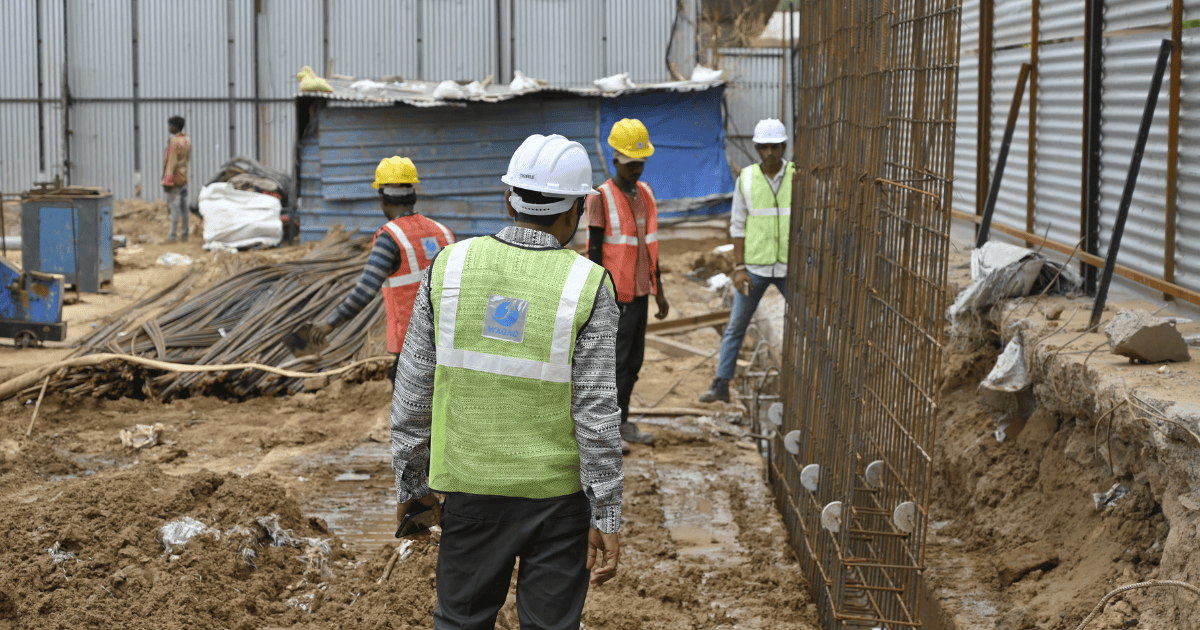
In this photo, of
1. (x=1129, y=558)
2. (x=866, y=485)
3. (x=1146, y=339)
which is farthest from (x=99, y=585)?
(x=1146, y=339)

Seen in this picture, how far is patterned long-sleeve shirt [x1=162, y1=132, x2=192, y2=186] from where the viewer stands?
58.9ft

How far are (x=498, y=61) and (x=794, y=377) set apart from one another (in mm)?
17626

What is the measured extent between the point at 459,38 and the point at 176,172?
22.1 feet

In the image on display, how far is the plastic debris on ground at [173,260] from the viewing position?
1667 cm

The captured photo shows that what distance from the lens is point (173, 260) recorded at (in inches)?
659

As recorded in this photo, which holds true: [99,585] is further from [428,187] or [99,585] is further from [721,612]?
[428,187]

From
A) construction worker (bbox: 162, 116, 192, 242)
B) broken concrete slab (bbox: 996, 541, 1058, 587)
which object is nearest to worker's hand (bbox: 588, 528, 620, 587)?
broken concrete slab (bbox: 996, 541, 1058, 587)

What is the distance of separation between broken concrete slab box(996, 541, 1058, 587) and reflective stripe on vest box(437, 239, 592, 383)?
2.69m

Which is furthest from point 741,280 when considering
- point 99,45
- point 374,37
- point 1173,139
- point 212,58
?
point 99,45

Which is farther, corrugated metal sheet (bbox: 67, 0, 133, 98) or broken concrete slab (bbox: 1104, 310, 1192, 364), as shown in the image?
corrugated metal sheet (bbox: 67, 0, 133, 98)

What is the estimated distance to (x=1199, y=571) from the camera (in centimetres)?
342

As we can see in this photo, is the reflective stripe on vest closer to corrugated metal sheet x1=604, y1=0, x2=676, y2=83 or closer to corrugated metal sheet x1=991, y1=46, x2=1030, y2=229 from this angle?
corrugated metal sheet x1=991, y1=46, x2=1030, y2=229

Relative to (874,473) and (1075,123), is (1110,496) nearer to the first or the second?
(874,473)

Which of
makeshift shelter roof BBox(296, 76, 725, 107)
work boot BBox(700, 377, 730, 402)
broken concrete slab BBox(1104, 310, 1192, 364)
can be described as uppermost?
makeshift shelter roof BBox(296, 76, 725, 107)
